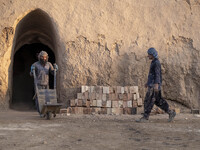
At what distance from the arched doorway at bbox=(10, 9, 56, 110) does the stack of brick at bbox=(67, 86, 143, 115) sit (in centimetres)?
226

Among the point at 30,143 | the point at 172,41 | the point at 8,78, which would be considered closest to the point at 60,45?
the point at 8,78

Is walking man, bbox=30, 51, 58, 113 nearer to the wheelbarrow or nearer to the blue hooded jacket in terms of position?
the wheelbarrow

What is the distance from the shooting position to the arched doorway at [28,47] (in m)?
8.60

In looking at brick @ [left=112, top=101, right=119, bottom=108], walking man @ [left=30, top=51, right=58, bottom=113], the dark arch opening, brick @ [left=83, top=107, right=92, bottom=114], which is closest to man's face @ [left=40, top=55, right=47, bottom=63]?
walking man @ [left=30, top=51, right=58, bottom=113]

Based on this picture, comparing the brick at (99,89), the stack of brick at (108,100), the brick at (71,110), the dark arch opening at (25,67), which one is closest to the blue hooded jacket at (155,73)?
the stack of brick at (108,100)

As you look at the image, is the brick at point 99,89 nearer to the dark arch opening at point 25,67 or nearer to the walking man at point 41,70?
the walking man at point 41,70

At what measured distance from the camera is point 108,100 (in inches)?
A: 294

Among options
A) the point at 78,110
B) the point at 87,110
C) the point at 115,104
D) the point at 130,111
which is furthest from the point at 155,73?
the point at 78,110

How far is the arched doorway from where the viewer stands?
8601 mm

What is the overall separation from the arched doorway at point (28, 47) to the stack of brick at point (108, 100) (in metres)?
2.26

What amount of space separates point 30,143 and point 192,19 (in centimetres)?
695

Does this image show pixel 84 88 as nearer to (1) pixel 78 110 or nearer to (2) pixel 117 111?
(1) pixel 78 110

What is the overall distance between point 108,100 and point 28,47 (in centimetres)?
730

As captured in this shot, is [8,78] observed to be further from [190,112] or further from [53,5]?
[190,112]
